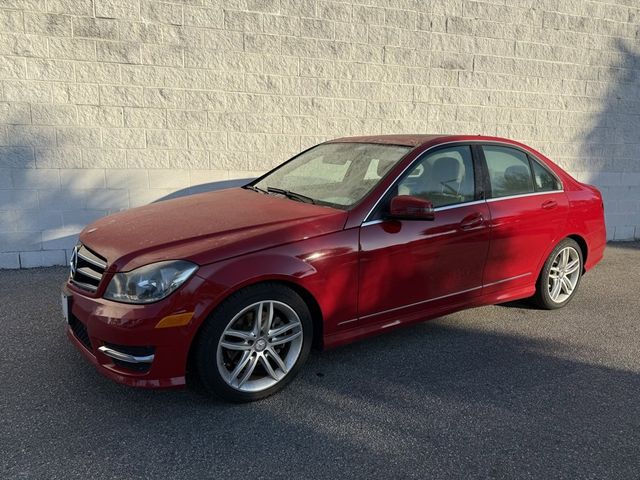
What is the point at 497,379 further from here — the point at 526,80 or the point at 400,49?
the point at 526,80

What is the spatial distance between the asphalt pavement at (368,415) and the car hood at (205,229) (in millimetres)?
886

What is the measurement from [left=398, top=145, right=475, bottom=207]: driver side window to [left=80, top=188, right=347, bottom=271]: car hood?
689 millimetres

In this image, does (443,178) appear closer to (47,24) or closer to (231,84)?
(231,84)

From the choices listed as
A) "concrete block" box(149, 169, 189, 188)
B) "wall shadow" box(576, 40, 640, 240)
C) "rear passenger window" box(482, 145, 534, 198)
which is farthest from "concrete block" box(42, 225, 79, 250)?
"wall shadow" box(576, 40, 640, 240)

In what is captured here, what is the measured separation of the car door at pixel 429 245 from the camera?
3.57 metres

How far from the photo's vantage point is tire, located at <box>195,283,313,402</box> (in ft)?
9.87

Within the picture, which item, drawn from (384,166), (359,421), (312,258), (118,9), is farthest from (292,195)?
(118,9)

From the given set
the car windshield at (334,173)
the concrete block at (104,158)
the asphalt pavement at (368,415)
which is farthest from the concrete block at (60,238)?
the car windshield at (334,173)

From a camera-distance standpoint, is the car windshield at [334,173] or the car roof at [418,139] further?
the car roof at [418,139]

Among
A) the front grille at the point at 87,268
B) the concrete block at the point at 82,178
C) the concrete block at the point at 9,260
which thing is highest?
the concrete block at the point at 82,178

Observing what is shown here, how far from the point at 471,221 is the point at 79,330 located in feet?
9.05

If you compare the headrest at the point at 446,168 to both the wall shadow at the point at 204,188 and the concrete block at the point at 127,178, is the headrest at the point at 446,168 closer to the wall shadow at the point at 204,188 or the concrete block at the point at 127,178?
the wall shadow at the point at 204,188

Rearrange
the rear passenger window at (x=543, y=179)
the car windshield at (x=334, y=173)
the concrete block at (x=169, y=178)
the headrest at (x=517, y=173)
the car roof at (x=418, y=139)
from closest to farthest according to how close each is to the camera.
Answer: the car windshield at (x=334, y=173)
the car roof at (x=418, y=139)
the headrest at (x=517, y=173)
the rear passenger window at (x=543, y=179)
the concrete block at (x=169, y=178)

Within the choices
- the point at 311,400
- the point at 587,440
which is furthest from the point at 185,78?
the point at 587,440
